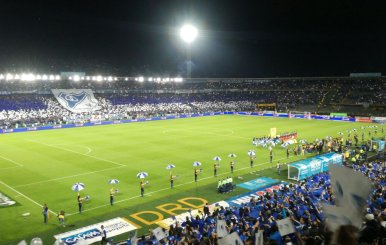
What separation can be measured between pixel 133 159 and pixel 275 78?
3370 inches

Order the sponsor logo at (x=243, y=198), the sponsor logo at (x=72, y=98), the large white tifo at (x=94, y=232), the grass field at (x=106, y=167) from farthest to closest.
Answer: the sponsor logo at (x=72, y=98) → the sponsor logo at (x=243, y=198) → the grass field at (x=106, y=167) → the large white tifo at (x=94, y=232)

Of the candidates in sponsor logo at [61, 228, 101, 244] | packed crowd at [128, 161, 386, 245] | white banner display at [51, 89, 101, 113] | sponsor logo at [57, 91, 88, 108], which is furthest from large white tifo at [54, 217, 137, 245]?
sponsor logo at [57, 91, 88, 108]

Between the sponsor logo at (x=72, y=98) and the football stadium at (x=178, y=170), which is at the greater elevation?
the sponsor logo at (x=72, y=98)

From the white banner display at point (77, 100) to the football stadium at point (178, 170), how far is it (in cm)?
31

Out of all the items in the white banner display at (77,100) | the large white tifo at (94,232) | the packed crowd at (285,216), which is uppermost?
the white banner display at (77,100)

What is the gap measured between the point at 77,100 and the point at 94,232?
231ft

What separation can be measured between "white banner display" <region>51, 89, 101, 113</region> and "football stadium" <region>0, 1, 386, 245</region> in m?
0.31

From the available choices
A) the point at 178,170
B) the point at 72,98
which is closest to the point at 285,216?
the point at 178,170

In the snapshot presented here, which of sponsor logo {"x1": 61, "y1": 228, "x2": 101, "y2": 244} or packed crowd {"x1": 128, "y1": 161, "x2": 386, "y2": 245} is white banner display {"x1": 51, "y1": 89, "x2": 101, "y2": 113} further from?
packed crowd {"x1": 128, "y1": 161, "x2": 386, "y2": 245}

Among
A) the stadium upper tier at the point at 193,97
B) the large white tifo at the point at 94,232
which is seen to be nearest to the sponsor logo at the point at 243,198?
the large white tifo at the point at 94,232

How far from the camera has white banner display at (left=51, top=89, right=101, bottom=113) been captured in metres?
82.6

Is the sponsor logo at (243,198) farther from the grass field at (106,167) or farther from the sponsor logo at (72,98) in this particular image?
the sponsor logo at (72,98)

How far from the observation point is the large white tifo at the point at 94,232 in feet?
62.1

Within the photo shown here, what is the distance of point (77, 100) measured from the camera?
85.7 m
